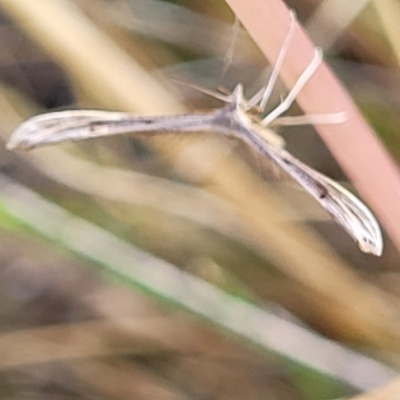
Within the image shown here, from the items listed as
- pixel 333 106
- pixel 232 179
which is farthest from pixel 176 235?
pixel 333 106

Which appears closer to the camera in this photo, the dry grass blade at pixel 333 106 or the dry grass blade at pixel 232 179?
the dry grass blade at pixel 333 106

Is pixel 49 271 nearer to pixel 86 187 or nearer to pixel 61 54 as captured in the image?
pixel 86 187

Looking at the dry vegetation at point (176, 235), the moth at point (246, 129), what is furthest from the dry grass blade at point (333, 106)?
the dry vegetation at point (176, 235)

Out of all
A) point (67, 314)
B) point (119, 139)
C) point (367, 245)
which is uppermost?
point (119, 139)

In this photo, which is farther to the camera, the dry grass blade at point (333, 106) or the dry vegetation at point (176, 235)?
the dry vegetation at point (176, 235)

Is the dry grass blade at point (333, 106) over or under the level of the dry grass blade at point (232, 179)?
under

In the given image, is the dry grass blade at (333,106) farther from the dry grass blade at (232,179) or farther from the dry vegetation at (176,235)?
the dry vegetation at (176,235)

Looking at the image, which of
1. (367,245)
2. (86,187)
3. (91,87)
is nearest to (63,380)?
(86,187)
